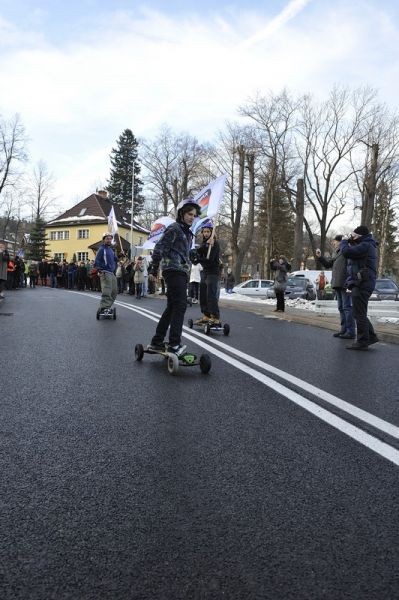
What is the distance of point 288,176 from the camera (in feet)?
141

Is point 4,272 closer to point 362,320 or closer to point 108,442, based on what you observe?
point 362,320

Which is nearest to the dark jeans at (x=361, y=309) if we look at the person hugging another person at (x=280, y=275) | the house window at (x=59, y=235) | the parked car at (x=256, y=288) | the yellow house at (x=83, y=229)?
the person hugging another person at (x=280, y=275)

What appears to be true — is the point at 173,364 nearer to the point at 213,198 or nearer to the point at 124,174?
the point at 213,198

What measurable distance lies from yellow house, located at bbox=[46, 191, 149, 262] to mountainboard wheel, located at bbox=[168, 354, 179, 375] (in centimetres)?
6235

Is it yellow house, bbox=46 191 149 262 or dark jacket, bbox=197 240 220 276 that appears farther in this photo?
yellow house, bbox=46 191 149 262

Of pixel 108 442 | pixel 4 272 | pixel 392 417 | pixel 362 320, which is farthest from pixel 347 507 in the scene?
pixel 4 272

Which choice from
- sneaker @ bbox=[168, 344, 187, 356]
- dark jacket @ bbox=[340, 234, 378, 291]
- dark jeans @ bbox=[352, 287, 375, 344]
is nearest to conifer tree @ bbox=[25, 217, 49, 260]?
dark jacket @ bbox=[340, 234, 378, 291]

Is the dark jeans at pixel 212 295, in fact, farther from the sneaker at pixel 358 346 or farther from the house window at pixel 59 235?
the house window at pixel 59 235

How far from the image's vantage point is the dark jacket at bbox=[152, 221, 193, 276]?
250 inches

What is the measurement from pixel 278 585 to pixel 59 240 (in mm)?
74462

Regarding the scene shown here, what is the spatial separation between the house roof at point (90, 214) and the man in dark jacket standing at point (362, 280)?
61.1 m

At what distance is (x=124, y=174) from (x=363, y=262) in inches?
3151

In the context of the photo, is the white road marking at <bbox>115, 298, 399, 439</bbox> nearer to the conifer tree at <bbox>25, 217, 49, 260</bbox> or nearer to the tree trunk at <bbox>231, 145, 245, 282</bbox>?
the tree trunk at <bbox>231, 145, 245, 282</bbox>

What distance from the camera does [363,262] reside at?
8742 mm
